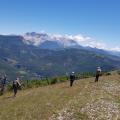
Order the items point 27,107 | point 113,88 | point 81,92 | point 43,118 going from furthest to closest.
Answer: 1. point 113,88
2. point 81,92
3. point 27,107
4. point 43,118

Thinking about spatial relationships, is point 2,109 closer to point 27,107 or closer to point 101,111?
point 27,107

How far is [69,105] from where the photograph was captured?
51.5 meters

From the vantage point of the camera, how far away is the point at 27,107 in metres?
53.8

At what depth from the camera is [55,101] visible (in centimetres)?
5547

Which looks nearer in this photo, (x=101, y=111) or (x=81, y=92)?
(x=101, y=111)

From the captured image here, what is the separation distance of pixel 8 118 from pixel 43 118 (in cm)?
578

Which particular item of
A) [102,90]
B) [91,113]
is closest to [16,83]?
[102,90]

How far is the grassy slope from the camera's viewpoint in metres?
47.1

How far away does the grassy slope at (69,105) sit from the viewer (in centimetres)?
4713

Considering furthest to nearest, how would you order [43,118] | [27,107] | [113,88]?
[113,88]
[27,107]
[43,118]

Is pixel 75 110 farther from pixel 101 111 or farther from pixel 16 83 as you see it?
pixel 16 83

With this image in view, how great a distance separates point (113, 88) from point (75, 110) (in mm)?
17979

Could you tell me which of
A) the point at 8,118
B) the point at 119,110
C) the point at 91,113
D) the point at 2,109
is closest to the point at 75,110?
the point at 91,113

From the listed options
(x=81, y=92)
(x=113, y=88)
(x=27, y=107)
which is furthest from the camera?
(x=113, y=88)
